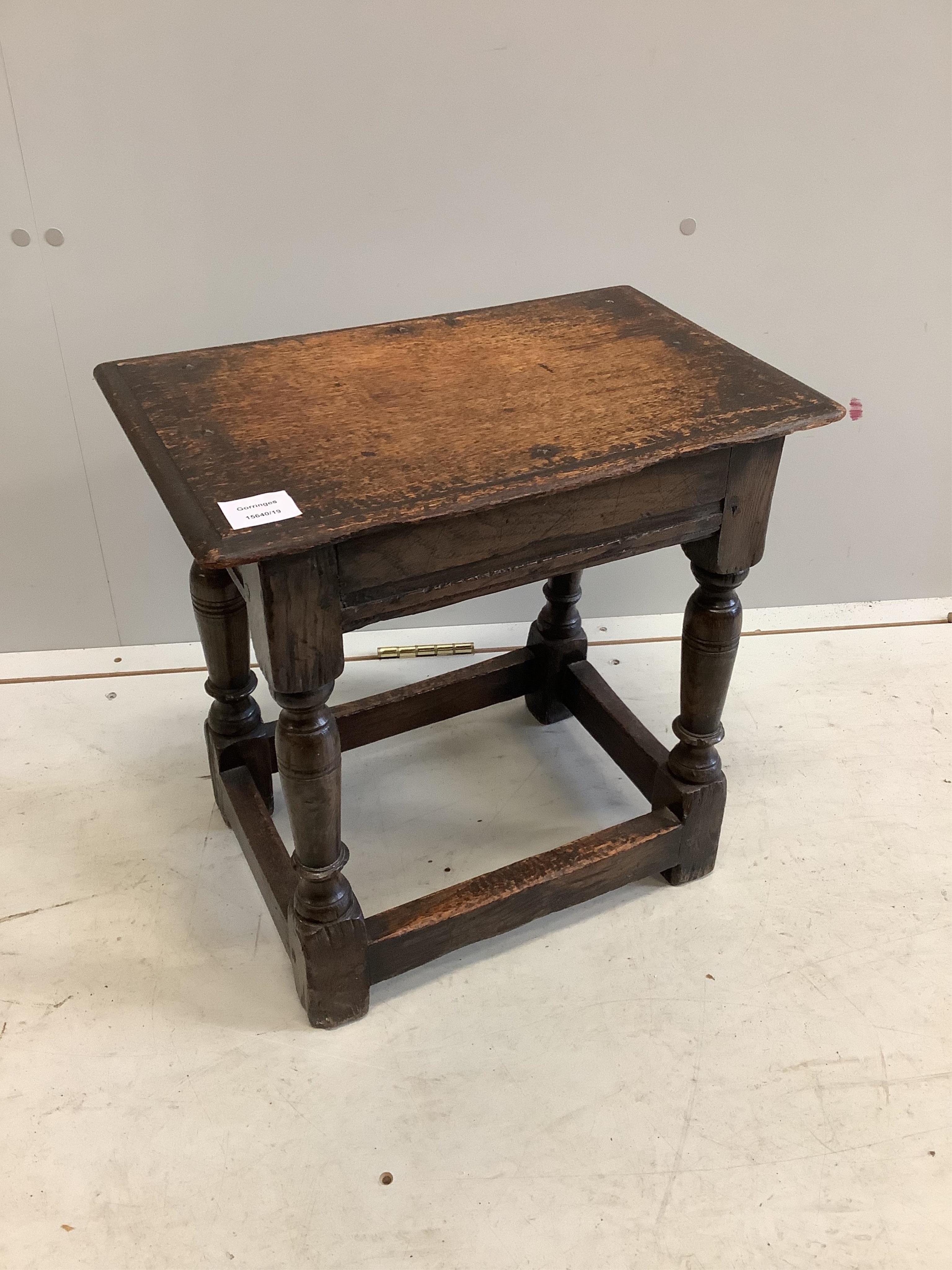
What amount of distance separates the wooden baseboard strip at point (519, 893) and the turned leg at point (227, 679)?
0.41 m

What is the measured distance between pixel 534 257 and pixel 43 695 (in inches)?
50.2

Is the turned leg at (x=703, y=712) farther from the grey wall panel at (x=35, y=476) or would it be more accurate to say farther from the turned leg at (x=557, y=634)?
the grey wall panel at (x=35, y=476)

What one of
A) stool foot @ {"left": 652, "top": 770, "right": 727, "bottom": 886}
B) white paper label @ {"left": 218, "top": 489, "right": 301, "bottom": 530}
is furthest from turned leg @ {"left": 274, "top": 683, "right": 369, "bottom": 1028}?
stool foot @ {"left": 652, "top": 770, "right": 727, "bottom": 886}

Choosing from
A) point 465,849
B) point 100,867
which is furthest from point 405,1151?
point 100,867

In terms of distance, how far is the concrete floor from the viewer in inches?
51.7

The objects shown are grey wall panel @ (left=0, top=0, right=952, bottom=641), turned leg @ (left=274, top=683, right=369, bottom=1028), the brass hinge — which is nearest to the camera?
turned leg @ (left=274, top=683, right=369, bottom=1028)

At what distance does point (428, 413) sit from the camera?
4.47 feet

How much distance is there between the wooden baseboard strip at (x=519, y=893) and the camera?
59.8 inches

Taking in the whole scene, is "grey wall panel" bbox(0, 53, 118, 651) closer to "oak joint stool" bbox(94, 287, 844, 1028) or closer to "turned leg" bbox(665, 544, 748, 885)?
"oak joint stool" bbox(94, 287, 844, 1028)

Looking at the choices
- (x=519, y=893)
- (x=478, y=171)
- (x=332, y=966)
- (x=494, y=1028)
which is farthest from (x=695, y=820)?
(x=478, y=171)

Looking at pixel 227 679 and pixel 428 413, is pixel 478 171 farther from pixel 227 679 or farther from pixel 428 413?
pixel 227 679

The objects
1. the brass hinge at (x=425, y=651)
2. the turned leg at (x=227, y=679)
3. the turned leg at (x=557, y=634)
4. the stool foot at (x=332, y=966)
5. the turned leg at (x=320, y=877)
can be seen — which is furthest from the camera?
the brass hinge at (x=425, y=651)

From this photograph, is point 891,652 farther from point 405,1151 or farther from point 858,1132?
point 405,1151

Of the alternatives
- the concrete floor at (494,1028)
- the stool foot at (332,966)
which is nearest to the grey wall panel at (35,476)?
the concrete floor at (494,1028)
